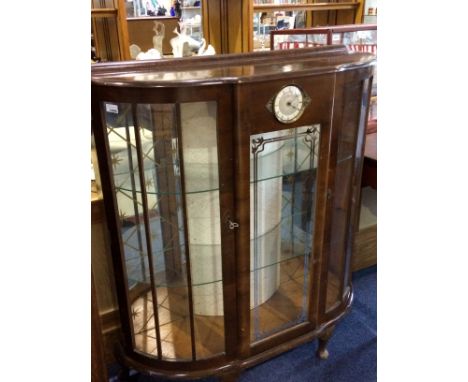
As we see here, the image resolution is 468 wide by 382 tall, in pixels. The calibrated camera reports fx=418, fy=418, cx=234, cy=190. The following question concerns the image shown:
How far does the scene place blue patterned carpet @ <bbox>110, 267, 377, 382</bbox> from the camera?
4.93 ft

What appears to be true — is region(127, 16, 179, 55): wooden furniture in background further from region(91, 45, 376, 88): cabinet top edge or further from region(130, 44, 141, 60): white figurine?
region(91, 45, 376, 88): cabinet top edge

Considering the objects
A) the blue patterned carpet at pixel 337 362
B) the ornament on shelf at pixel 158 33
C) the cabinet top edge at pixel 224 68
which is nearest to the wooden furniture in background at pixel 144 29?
the ornament on shelf at pixel 158 33

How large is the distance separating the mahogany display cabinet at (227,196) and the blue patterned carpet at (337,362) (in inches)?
7.7

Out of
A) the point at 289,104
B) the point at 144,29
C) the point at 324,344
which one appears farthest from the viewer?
the point at 144,29

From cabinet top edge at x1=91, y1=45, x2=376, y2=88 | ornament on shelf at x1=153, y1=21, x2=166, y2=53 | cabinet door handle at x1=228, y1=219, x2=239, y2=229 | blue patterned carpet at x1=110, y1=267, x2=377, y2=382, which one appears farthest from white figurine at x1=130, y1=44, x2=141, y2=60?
blue patterned carpet at x1=110, y1=267, x2=377, y2=382

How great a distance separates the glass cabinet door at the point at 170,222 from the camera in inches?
39.9

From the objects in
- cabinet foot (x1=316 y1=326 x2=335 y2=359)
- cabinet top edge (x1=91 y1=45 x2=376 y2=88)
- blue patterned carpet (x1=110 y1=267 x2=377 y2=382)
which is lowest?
blue patterned carpet (x1=110 y1=267 x2=377 y2=382)

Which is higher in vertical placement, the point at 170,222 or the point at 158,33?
the point at 158,33

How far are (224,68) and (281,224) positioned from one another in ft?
1.67

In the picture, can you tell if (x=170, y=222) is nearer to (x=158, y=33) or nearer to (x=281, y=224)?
(x=281, y=224)

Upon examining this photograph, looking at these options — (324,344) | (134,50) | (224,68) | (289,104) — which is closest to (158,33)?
(134,50)

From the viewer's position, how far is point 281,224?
132cm

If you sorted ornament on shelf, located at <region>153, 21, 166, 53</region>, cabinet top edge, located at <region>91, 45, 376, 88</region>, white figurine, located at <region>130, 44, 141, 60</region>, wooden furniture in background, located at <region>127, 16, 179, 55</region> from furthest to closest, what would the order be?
1. wooden furniture in background, located at <region>127, 16, 179, 55</region>
2. white figurine, located at <region>130, 44, 141, 60</region>
3. ornament on shelf, located at <region>153, 21, 166, 53</region>
4. cabinet top edge, located at <region>91, 45, 376, 88</region>

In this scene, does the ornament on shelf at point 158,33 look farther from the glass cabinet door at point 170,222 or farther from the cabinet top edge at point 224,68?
the glass cabinet door at point 170,222
